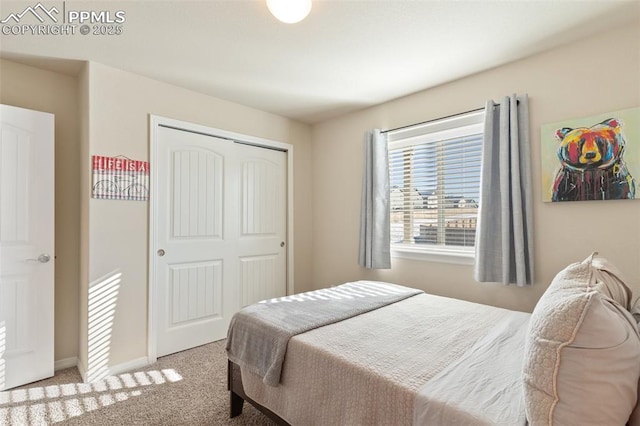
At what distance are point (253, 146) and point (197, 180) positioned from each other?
792 mm

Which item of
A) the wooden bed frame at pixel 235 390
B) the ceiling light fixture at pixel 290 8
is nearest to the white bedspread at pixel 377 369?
the wooden bed frame at pixel 235 390

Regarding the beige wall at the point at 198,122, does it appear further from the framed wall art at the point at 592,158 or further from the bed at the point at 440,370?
the bed at the point at 440,370

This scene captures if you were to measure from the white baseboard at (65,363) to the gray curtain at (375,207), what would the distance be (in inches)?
105

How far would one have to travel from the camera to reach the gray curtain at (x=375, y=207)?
3.21m

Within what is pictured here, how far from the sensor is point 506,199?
232cm

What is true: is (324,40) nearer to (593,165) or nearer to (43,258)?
(593,165)

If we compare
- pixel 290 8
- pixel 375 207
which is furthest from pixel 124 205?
pixel 375 207

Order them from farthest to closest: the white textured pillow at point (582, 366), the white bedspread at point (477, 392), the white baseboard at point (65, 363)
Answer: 1. the white baseboard at point (65, 363)
2. the white bedspread at point (477, 392)
3. the white textured pillow at point (582, 366)

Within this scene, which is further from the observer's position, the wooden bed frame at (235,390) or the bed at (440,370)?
the wooden bed frame at (235,390)

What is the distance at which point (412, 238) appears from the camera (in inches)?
125

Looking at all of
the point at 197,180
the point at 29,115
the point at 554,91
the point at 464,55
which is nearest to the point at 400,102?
the point at 464,55

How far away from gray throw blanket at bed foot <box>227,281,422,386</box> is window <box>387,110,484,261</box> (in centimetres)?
89

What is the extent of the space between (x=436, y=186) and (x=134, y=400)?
294cm

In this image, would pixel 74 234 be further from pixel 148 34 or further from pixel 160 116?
pixel 148 34
